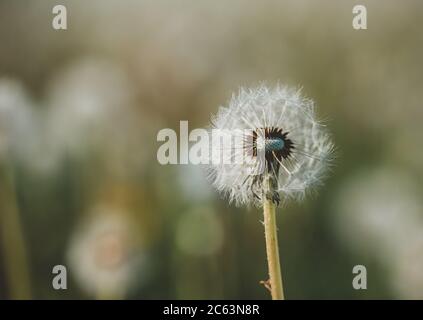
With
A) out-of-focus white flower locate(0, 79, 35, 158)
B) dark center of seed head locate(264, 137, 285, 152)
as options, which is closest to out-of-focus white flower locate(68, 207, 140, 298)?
out-of-focus white flower locate(0, 79, 35, 158)

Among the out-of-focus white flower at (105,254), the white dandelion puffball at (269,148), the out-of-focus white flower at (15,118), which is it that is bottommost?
the out-of-focus white flower at (105,254)

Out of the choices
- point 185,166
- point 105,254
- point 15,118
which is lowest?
point 105,254

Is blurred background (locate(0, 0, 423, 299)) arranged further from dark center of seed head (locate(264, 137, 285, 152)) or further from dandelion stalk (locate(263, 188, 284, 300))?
dandelion stalk (locate(263, 188, 284, 300))

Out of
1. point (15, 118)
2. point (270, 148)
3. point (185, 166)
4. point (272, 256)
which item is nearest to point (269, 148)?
point (270, 148)

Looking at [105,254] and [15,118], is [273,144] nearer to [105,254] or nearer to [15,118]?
[105,254]

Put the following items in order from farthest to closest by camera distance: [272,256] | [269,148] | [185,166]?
[185,166] < [269,148] < [272,256]

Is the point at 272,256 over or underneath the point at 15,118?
underneath

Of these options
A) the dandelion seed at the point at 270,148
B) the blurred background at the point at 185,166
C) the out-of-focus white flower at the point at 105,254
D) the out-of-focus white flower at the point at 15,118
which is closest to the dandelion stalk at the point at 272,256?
the dandelion seed at the point at 270,148

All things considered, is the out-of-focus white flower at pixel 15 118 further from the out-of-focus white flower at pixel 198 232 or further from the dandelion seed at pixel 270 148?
the dandelion seed at pixel 270 148

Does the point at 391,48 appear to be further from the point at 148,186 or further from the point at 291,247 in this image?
the point at 148,186
